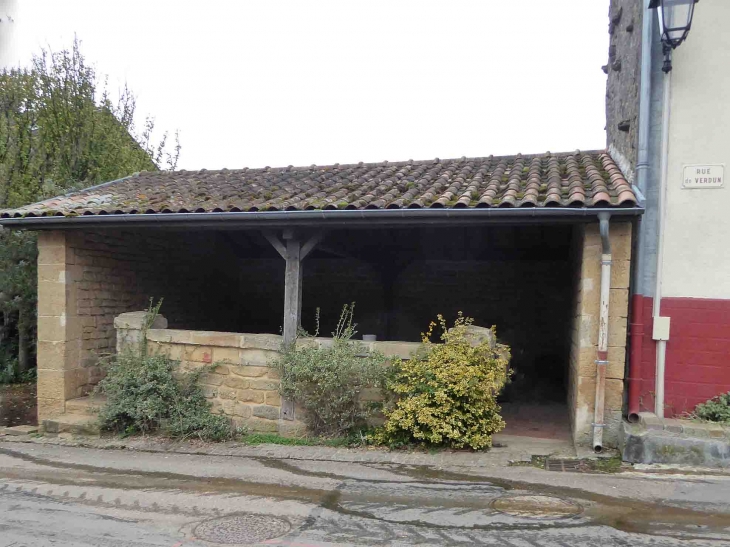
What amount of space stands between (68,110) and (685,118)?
36.4 ft

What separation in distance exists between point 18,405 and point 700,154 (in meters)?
9.83

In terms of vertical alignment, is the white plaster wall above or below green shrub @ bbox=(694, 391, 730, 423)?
above

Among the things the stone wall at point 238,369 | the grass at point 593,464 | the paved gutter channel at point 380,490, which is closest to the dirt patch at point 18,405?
the paved gutter channel at point 380,490

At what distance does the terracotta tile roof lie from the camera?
6.33 meters

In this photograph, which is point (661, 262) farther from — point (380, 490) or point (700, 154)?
point (380, 490)

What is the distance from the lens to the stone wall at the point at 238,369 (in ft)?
23.1

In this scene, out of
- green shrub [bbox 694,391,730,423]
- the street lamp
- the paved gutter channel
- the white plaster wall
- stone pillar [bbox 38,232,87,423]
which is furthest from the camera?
stone pillar [bbox 38,232,87,423]

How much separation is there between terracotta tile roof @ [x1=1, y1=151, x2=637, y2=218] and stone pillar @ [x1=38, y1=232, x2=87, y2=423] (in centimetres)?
62

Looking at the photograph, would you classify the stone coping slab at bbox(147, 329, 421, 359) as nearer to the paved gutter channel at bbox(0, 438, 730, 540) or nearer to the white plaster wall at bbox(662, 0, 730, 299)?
the paved gutter channel at bbox(0, 438, 730, 540)

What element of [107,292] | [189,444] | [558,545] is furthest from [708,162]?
[107,292]

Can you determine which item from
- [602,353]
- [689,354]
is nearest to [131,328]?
[602,353]

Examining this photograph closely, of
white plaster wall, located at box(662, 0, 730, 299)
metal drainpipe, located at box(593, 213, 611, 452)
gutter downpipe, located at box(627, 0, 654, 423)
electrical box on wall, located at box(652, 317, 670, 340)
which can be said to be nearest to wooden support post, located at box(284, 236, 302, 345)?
metal drainpipe, located at box(593, 213, 611, 452)

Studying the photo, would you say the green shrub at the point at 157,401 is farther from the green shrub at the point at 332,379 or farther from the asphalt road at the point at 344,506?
the green shrub at the point at 332,379

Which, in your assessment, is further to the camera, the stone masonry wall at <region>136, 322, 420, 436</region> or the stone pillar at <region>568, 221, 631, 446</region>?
the stone masonry wall at <region>136, 322, 420, 436</region>
